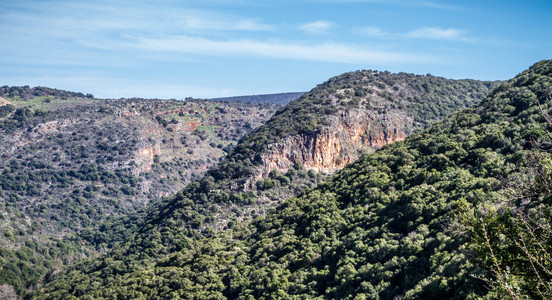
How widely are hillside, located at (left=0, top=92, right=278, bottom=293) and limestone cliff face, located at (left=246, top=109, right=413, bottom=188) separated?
3226 centimetres

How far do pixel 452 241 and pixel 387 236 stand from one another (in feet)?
22.1

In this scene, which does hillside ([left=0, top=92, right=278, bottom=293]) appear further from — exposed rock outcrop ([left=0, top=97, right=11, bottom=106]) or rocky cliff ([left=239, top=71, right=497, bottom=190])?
rocky cliff ([left=239, top=71, right=497, bottom=190])

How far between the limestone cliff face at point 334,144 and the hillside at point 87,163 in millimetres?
32262

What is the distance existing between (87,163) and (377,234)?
9093cm

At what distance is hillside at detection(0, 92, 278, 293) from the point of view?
7525 cm

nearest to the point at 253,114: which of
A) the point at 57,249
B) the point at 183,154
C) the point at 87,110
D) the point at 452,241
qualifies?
the point at 183,154

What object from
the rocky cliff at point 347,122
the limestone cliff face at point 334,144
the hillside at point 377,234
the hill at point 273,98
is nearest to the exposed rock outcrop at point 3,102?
the hill at point 273,98

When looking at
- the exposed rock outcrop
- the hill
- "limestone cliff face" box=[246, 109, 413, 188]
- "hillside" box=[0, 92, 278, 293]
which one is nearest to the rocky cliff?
"limestone cliff face" box=[246, 109, 413, 188]

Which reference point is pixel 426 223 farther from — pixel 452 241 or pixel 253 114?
pixel 253 114

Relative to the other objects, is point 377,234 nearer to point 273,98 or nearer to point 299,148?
point 299,148

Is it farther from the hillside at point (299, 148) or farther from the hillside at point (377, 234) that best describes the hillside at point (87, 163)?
the hillside at point (377, 234)

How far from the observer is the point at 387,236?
29.8 meters

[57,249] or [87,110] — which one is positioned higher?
[87,110]

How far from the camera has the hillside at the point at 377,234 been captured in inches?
962
